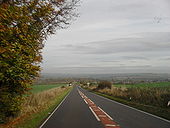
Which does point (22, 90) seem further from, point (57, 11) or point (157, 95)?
point (157, 95)

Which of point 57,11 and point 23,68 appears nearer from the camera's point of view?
point 23,68

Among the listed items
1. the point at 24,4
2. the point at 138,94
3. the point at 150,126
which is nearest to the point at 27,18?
the point at 24,4

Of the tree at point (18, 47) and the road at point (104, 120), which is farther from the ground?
the tree at point (18, 47)

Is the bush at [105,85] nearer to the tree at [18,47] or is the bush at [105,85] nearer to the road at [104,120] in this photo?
the road at [104,120]

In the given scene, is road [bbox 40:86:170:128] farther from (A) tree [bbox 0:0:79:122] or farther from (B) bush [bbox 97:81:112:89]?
(B) bush [bbox 97:81:112:89]

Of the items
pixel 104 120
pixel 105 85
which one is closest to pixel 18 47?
pixel 104 120

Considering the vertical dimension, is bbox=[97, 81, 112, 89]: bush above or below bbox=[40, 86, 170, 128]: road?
above

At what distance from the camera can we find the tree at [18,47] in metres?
9.53

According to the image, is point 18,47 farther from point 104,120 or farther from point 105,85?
point 105,85

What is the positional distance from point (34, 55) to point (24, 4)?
9.34ft

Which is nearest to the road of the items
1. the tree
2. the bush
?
the tree

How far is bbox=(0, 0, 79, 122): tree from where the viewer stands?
953 centimetres

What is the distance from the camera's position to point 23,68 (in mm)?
11336

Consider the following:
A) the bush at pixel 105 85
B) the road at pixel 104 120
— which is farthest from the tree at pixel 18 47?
the bush at pixel 105 85
